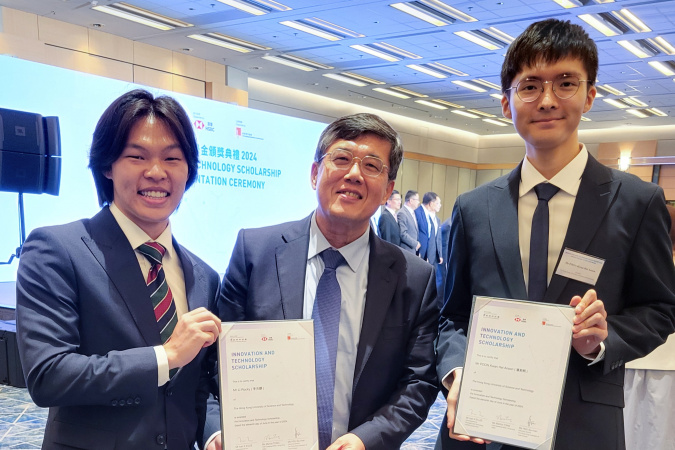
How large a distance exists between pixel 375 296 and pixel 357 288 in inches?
2.8

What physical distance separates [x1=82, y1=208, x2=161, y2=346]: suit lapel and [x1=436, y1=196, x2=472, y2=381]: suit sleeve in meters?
0.78

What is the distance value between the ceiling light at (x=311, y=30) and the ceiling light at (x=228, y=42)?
4.34 ft

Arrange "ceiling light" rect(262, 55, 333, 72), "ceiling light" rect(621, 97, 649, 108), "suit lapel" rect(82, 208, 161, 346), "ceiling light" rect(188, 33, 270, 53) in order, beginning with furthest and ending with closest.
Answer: "ceiling light" rect(621, 97, 649, 108) < "ceiling light" rect(262, 55, 333, 72) < "ceiling light" rect(188, 33, 270, 53) < "suit lapel" rect(82, 208, 161, 346)

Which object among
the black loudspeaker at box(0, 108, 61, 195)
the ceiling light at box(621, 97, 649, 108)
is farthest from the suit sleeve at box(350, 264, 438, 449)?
the ceiling light at box(621, 97, 649, 108)

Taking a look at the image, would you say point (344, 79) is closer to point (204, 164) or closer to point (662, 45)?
point (662, 45)

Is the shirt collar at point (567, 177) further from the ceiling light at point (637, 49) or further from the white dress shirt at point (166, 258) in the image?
the ceiling light at point (637, 49)

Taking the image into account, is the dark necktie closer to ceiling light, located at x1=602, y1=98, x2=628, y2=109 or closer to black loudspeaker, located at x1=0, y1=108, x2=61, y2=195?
black loudspeaker, located at x1=0, y1=108, x2=61, y2=195

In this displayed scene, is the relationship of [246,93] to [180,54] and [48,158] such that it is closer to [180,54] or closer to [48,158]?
[180,54]

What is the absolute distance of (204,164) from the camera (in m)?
5.67

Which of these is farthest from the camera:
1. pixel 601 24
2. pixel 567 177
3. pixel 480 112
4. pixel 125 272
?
pixel 480 112

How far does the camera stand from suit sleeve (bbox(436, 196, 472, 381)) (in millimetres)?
1595

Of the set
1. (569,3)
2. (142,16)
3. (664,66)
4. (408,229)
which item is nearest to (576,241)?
(569,3)

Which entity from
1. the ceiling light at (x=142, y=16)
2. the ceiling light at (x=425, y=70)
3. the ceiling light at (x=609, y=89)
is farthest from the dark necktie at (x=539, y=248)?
the ceiling light at (x=609, y=89)

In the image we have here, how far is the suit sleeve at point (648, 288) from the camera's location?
4.63 ft
